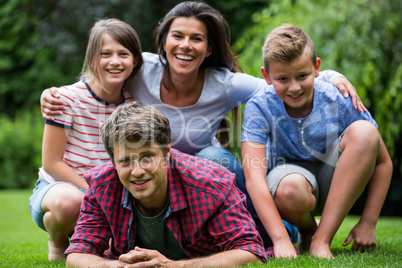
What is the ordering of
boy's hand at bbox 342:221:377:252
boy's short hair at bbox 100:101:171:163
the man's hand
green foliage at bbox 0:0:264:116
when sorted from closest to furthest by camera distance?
the man's hand < boy's short hair at bbox 100:101:171:163 < boy's hand at bbox 342:221:377:252 < green foliage at bbox 0:0:264:116

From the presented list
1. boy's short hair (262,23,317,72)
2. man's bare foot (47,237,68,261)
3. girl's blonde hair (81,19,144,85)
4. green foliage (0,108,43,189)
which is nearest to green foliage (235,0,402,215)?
girl's blonde hair (81,19,144,85)

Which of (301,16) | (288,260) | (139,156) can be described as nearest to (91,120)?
(139,156)

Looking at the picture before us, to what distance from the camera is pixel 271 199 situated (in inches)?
106

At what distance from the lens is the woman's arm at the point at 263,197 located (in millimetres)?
2598

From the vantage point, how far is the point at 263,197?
8.87 feet

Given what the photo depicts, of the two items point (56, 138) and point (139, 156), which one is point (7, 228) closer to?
point (56, 138)

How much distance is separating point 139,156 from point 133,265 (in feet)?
1.61

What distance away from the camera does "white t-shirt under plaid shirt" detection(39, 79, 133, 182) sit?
3057 millimetres

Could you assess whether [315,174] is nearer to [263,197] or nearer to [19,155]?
[263,197]

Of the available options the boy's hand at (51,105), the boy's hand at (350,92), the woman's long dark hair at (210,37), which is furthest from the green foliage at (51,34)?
the boy's hand at (350,92)

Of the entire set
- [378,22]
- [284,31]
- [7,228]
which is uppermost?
[378,22]

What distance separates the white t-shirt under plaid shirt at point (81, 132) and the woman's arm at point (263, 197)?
2.97ft

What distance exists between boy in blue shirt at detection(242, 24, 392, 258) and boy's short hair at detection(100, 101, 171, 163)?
681 mm

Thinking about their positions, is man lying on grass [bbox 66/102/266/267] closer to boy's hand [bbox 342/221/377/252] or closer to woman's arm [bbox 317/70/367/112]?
boy's hand [bbox 342/221/377/252]
